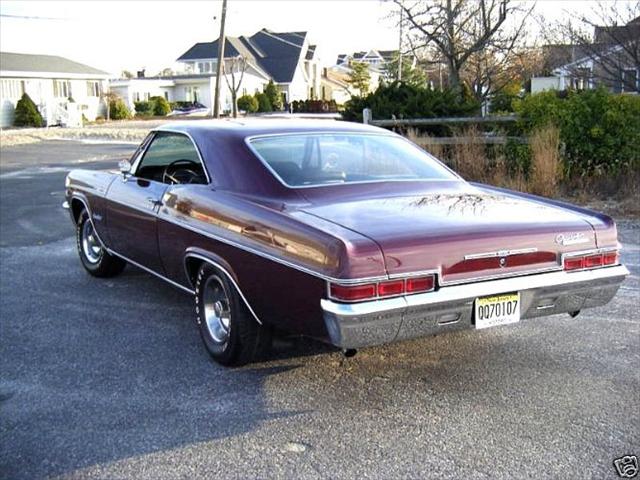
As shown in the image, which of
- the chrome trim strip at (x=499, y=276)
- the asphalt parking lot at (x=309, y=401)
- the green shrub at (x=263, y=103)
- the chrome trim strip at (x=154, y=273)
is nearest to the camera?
the asphalt parking lot at (x=309, y=401)

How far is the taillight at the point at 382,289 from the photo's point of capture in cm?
351

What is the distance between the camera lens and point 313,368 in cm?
454

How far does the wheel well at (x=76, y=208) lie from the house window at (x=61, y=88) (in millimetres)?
45497

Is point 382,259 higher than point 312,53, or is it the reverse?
point 312,53

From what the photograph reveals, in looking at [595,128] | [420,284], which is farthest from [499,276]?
[595,128]

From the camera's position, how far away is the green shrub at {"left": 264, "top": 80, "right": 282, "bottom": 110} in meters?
61.9

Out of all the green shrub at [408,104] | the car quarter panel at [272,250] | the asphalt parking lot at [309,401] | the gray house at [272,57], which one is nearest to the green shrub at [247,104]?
the gray house at [272,57]

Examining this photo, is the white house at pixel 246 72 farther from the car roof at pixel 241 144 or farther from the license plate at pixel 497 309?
the license plate at pixel 497 309

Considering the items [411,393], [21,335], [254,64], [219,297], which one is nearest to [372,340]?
[411,393]

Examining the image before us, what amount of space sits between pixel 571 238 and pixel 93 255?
4610 millimetres

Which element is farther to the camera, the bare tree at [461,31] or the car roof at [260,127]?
the bare tree at [461,31]

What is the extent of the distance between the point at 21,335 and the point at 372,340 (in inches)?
117

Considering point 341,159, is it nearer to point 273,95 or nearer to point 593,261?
point 593,261

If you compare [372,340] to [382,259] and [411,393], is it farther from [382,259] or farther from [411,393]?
[411,393]
